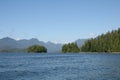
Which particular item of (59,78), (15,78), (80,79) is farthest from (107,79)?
(15,78)

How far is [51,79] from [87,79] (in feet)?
25.6

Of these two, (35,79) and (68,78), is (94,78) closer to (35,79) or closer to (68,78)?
(68,78)

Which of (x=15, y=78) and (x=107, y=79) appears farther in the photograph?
(x=15, y=78)

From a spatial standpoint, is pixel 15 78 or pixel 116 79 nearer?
pixel 116 79

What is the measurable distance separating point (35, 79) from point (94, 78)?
12.9 metres

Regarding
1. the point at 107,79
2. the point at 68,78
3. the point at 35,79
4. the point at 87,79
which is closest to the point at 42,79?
the point at 35,79

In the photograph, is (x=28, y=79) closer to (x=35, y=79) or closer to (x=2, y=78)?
(x=35, y=79)

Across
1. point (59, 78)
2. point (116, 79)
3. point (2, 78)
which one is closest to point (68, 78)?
point (59, 78)

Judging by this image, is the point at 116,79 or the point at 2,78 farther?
the point at 2,78

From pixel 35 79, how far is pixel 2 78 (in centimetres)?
790

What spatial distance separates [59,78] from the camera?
60.5 m

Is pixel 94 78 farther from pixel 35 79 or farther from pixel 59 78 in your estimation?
pixel 35 79

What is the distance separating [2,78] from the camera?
61.2 m

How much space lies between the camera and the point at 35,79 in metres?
59.2
